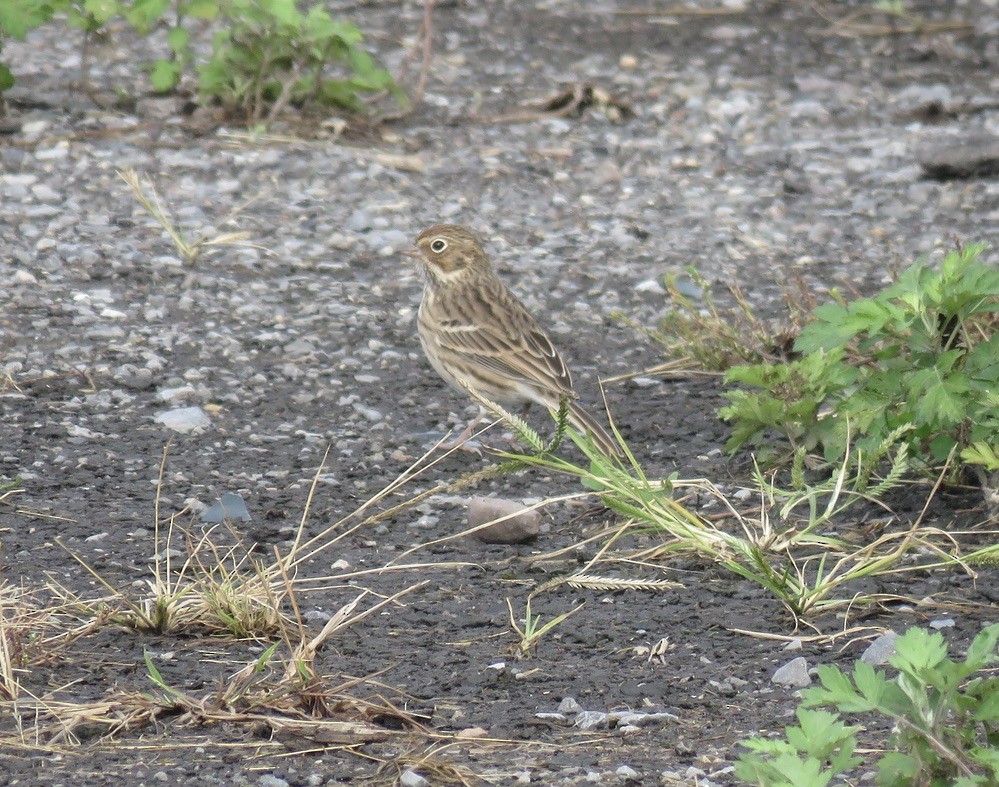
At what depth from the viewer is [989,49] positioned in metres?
10.7

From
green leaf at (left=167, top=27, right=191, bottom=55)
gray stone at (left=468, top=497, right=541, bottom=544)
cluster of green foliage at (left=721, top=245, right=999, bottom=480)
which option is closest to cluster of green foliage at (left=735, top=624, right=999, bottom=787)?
cluster of green foliage at (left=721, top=245, right=999, bottom=480)

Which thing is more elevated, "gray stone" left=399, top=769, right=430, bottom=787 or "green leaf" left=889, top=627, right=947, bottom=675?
"green leaf" left=889, top=627, right=947, bottom=675

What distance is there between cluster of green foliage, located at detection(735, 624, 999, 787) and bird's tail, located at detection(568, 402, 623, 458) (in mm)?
2533

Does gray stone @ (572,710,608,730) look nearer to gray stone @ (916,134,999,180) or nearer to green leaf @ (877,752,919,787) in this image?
green leaf @ (877,752,919,787)

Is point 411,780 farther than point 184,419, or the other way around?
point 184,419

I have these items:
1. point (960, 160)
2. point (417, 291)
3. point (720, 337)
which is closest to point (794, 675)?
point (720, 337)

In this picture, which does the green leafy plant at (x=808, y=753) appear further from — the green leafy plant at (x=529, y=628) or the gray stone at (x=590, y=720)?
the green leafy plant at (x=529, y=628)

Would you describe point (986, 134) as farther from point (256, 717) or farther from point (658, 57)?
point (256, 717)

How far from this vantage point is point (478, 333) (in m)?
6.65

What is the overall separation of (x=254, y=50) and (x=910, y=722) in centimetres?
689

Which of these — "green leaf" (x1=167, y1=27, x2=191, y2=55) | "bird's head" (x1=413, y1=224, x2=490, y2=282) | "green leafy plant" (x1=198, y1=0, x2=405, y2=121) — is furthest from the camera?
"green leaf" (x1=167, y1=27, x2=191, y2=55)

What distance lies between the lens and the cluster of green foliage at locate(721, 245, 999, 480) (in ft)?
15.1

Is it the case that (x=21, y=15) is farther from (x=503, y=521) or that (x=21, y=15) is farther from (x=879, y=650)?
(x=879, y=650)

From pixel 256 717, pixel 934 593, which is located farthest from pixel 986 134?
pixel 256 717
